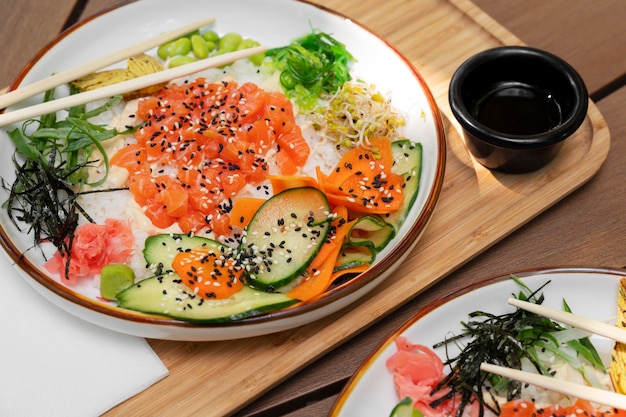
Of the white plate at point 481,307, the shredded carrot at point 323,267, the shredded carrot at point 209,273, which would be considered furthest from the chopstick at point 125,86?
the white plate at point 481,307

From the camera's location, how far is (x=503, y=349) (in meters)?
2.06

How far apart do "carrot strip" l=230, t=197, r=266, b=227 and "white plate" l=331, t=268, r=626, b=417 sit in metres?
0.69

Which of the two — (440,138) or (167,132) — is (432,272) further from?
(167,132)

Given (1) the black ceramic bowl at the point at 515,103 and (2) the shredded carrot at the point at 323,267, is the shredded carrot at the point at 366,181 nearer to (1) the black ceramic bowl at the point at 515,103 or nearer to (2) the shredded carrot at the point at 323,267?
(2) the shredded carrot at the point at 323,267

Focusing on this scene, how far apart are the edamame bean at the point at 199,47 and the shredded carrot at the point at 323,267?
1.11 meters

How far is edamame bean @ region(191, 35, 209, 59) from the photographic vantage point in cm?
301

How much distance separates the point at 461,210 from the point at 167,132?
47.5 inches

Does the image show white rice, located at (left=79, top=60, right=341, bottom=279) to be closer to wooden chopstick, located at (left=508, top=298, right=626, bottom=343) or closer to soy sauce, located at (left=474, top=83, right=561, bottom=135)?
soy sauce, located at (left=474, top=83, right=561, bottom=135)

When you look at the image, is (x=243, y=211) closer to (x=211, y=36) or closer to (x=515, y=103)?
(x=211, y=36)

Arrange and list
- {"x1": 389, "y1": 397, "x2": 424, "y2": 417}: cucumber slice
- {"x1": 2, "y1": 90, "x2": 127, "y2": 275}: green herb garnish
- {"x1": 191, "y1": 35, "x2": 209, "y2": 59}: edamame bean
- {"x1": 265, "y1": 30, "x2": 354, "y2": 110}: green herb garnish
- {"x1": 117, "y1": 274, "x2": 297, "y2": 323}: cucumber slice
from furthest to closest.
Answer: {"x1": 191, "y1": 35, "x2": 209, "y2": 59}: edamame bean → {"x1": 265, "y1": 30, "x2": 354, "y2": 110}: green herb garnish → {"x1": 2, "y1": 90, "x2": 127, "y2": 275}: green herb garnish → {"x1": 117, "y1": 274, "x2": 297, "y2": 323}: cucumber slice → {"x1": 389, "y1": 397, "x2": 424, "y2": 417}: cucumber slice

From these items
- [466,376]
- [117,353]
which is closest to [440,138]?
[466,376]

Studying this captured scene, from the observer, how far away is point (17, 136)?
262 centimetres

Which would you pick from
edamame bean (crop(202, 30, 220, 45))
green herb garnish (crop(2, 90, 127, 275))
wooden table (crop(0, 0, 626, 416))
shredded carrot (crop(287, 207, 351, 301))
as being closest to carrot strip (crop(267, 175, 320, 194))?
shredded carrot (crop(287, 207, 351, 301))

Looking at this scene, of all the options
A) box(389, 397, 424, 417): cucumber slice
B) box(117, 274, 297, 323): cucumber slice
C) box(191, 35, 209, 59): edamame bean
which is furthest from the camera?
box(191, 35, 209, 59): edamame bean
